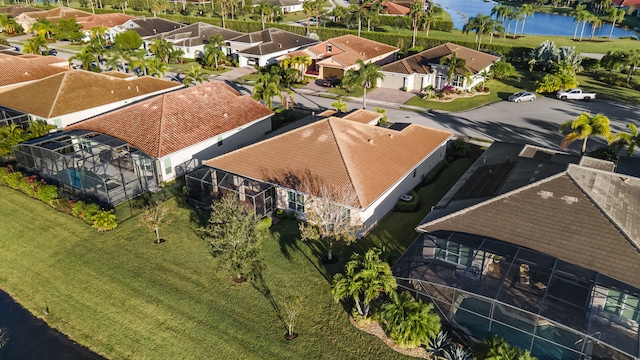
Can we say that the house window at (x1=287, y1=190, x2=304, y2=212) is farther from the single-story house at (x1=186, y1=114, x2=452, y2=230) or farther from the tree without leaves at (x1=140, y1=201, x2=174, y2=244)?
the tree without leaves at (x1=140, y1=201, x2=174, y2=244)

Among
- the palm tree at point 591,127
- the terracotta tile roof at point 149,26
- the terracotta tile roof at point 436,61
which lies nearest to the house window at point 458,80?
the terracotta tile roof at point 436,61

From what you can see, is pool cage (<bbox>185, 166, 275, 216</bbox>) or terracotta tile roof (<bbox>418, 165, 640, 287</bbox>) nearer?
terracotta tile roof (<bbox>418, 165, 640, 287</bbox>)

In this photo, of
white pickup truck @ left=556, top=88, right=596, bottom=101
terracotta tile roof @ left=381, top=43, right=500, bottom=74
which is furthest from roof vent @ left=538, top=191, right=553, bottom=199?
terracotta tile roof @ left=381, top=43, right=500, bottom=74

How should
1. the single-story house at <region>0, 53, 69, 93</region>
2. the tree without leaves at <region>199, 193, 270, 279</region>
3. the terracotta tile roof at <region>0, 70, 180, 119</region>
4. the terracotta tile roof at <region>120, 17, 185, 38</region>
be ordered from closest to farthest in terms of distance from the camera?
the tree without leaves at <region>199, 193, 270, 279</region> → the terracotta tile roof at <region>0, 70, 180, 119</region> → the single-story house at <region>0, 53, 69, 93</region> → the terracotta tile roof at <region>120, 17, 185, 38</region>

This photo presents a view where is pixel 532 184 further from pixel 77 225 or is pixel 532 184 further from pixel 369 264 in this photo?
pixel 77 225

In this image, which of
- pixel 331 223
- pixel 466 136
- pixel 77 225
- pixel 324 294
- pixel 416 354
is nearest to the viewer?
pixel 416 354

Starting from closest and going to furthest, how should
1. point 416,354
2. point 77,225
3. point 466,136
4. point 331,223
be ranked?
point 416,354 < point 331,223 < point 77,225 < point 466,136

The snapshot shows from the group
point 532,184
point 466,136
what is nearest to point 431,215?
point 532,184
